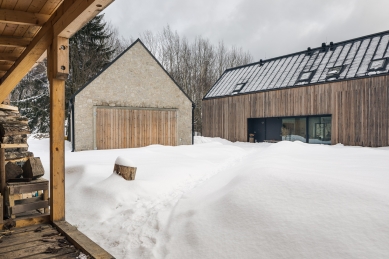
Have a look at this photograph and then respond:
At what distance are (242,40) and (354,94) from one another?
78.2 feet

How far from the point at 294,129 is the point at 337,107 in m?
3.11

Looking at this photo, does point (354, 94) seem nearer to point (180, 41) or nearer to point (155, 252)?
point (155, 252)

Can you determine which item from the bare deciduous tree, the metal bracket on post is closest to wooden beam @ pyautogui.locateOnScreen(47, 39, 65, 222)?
the metal bracket on post

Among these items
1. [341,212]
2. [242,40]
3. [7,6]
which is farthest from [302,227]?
[242,40]

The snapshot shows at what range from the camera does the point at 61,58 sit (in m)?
3.67

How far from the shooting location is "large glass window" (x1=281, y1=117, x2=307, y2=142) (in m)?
17.4

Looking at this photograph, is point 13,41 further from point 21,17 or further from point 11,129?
point 11,129

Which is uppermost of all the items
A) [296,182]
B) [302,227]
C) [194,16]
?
[194,16]

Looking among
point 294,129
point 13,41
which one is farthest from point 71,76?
point 13,41

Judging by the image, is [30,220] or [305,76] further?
[305,76]

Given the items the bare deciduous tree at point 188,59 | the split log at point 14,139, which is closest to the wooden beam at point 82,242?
the split log at point 14,139

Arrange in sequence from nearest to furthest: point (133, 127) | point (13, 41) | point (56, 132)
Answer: point (56, 132) < point (13, 41) < point (133, 127)

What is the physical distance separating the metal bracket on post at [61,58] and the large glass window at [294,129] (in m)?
16.0

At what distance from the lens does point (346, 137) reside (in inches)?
591
